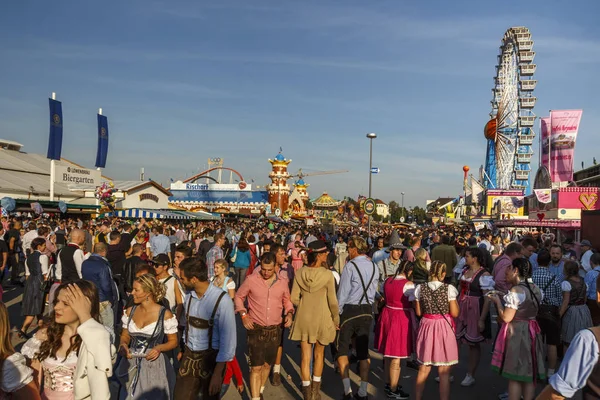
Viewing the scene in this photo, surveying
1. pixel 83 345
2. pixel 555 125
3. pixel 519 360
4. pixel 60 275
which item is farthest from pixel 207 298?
pixel 555 125

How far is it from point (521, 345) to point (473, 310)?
163cm

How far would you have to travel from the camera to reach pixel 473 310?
7.00m

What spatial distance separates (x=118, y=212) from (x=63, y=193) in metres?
11.0

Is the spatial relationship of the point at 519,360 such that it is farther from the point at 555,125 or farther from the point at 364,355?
the point at 555,125

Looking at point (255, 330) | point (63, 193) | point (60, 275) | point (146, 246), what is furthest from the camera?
point (63, 193)

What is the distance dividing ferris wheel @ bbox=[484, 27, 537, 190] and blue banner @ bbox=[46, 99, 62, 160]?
52972 millimetres

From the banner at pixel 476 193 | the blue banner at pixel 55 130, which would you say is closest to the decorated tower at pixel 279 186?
the banner at pixel 476 193

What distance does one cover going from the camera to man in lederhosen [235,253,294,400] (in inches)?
229

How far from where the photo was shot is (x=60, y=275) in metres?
8.27

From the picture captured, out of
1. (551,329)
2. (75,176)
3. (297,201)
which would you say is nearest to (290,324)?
(551,329)

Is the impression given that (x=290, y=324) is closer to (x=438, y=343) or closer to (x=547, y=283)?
(x=438, y=343)

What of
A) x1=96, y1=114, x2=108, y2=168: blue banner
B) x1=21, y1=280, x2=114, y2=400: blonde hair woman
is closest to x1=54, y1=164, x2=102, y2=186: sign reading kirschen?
x1=96, y1=114, x2=108, y2=168: blue banner

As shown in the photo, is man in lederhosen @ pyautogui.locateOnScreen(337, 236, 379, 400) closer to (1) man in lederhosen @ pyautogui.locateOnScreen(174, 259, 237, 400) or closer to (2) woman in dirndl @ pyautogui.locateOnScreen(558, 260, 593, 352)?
(1) man in lederhosen @ pyautogui.locateOnScreen(174, 259, 237, 400)

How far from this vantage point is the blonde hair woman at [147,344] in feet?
14.0
